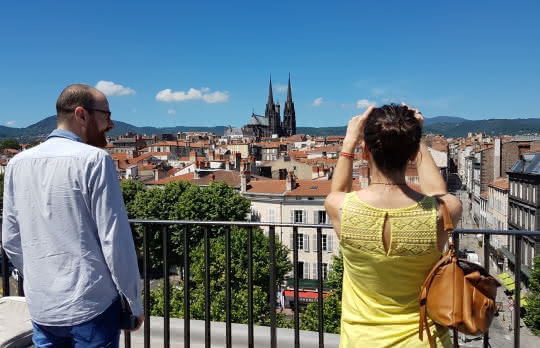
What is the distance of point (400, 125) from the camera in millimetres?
1735

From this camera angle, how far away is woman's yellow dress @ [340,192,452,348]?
5.69 feet

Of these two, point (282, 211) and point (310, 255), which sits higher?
point (282, 211)

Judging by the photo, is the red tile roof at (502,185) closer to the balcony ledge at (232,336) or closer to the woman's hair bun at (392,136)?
the balcony ledge at (232,336)

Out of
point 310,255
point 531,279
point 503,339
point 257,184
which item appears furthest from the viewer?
point 257,184

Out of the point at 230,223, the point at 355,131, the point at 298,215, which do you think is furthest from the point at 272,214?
the point at 355,131

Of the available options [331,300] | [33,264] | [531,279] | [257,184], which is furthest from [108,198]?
[257,184]

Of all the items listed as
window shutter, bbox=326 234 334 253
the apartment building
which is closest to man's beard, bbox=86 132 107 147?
window shutter, bbox=326 234 334 253

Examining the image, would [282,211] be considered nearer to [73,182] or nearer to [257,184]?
[257,184]

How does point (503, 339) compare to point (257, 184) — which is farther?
point (257, 184)

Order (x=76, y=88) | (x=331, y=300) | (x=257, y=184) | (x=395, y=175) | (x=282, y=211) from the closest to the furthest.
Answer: (x=395, y=175) < (x=76, y=88) < (x=331, y=300) < (x=282, y=211) < (x=257, y=184)

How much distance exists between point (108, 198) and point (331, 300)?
17.7 metres

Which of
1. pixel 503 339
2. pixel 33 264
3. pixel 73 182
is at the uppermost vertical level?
pixel 73 182

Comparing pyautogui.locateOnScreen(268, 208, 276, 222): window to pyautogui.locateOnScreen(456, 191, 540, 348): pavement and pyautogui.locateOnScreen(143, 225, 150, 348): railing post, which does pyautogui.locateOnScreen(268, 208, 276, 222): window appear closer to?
pyautogui.locateOnScreen(456, 191, 540, 348): pavement

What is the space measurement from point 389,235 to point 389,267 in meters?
0.12
